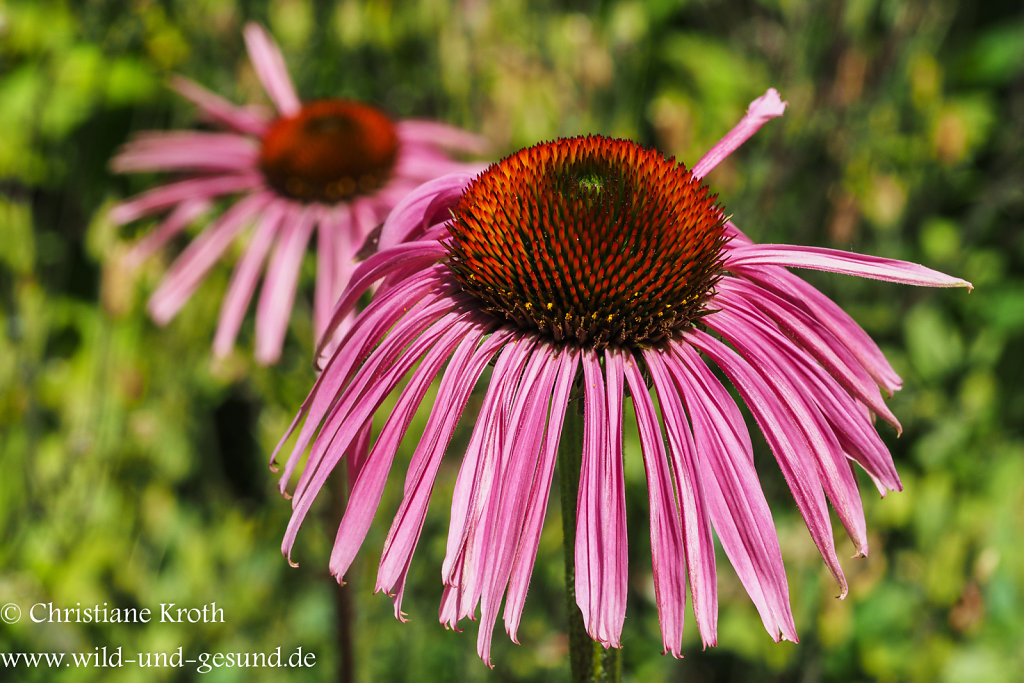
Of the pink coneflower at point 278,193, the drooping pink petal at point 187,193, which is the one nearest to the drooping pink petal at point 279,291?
the pink coneflower at point 278,193

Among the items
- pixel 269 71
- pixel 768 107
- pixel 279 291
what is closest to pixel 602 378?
pixel 768 107

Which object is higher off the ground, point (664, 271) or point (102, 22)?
point (102, 22)

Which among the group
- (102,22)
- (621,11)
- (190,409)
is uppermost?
(102,22)

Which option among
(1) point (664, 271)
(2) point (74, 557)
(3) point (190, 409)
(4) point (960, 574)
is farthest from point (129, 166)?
(4) point (960, 574)

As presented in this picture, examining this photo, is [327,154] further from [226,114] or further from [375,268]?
[375,268]

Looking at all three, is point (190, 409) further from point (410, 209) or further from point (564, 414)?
point (564, 414)

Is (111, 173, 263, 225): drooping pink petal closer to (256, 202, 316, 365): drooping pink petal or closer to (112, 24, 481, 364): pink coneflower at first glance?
(112, 24, 481, 364): pink coneflower

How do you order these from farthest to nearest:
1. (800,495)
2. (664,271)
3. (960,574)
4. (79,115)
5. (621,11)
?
1. (79,115)
2. (621,11)
3. (960,574)
4. (664,271)
5. (800,495)
